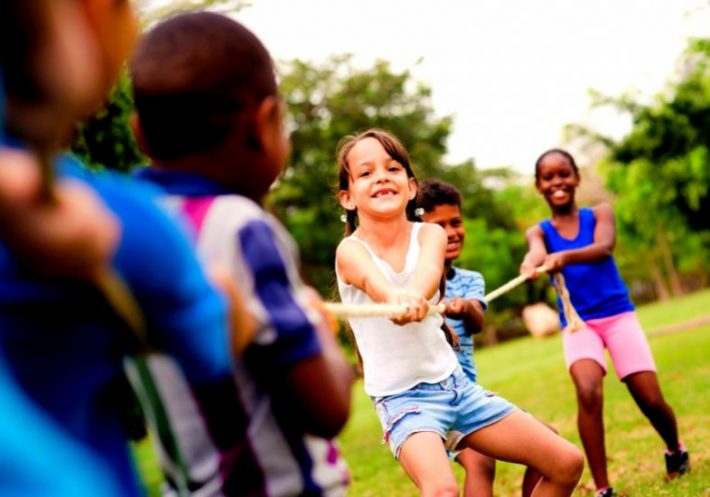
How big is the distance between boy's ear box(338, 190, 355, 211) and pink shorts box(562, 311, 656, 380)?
210 centimetres

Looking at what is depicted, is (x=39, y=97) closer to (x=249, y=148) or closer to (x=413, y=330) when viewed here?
(x=249, y=148)

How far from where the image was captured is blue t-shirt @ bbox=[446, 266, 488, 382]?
15.5ft

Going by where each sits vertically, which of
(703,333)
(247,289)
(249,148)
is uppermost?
(249,148)

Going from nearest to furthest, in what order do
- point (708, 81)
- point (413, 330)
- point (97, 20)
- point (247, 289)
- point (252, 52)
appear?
point (97, 20), point (247, 289), point (252, 52), point (413, 330), point (708, 81)

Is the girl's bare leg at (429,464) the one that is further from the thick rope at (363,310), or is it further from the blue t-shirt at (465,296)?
the blue t-shirt at (465,296)

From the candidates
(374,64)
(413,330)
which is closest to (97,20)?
(413,330)

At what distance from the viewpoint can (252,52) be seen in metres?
1.88

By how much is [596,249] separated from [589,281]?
245 millimetres

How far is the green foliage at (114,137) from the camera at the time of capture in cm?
813

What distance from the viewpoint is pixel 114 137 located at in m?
8.32

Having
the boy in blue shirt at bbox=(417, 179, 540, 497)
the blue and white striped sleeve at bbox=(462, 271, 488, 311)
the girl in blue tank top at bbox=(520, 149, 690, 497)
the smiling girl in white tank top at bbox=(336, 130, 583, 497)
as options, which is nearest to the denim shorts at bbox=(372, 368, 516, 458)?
the smiling girl in white tank top at bbox=(336, 130, 583, 497)

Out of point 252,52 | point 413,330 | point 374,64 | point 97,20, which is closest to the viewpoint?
point 97,20

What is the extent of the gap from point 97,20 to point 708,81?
2054cm

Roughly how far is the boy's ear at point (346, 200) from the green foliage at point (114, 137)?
4.28m
